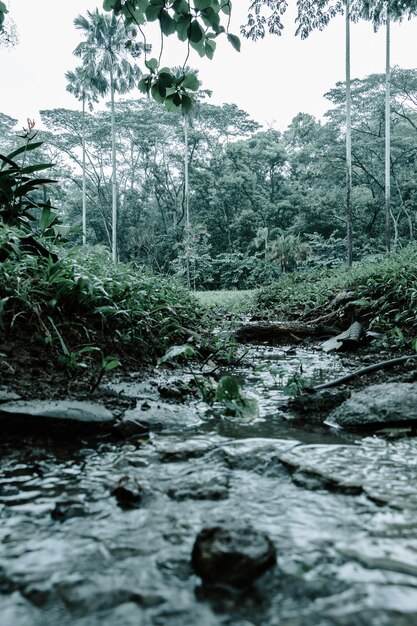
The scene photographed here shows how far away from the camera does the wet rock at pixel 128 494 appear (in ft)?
3.98

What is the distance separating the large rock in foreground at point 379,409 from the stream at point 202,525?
0.13 m

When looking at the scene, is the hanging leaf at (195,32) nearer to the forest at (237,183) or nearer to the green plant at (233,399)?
the green plant at (233,399)

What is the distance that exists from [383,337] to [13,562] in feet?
13.0

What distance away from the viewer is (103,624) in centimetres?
77

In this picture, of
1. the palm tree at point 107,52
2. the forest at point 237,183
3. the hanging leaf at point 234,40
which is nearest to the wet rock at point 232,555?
→ the hanging leaf at point 234,40

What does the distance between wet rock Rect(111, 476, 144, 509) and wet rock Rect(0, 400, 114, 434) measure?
0.59 m

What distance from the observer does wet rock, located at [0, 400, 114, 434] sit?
1777 millimetres

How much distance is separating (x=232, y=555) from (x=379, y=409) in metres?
1.31

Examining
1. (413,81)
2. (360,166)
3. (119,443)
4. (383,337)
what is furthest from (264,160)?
(119,443)

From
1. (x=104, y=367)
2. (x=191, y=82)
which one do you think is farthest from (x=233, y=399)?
(x=191, y=82)

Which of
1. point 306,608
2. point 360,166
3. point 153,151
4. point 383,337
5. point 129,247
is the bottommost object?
point 306,608

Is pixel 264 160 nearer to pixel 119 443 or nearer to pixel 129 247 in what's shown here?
pixel 129 247

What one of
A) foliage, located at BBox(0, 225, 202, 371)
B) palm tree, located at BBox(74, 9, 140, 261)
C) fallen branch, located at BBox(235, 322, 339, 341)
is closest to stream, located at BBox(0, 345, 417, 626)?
foliage, located at BBox(0, 225, 202, 371)

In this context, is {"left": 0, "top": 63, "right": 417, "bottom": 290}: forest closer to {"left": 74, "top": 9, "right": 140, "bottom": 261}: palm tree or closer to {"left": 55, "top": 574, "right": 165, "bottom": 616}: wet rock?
{"left": 74, "top": 9, "right": 140, "bottom": 261}: palm tree
